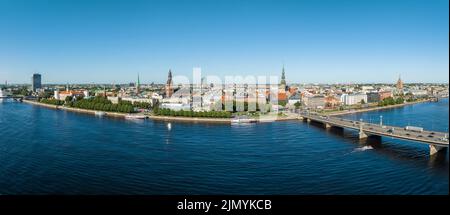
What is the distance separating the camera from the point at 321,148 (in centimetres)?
859

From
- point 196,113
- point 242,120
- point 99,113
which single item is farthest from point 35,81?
point 242,120

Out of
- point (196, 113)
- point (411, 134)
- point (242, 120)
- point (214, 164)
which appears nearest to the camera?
point (214, 164)

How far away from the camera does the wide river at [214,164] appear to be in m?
Answer: 5.38

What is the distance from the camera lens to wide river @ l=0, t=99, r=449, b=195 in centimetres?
538

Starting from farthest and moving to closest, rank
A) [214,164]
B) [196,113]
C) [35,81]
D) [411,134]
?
[35,81]
[196,113]
[411,134]
[214,164]

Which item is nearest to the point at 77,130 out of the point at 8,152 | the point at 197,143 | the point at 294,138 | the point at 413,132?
the point at 8,152

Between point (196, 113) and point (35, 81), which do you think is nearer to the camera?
point (196, 113)

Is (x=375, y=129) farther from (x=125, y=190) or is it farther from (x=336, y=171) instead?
(x=125, y=190)

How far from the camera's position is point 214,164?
6727 mm

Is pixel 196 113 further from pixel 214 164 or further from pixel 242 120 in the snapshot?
pixel 214 164

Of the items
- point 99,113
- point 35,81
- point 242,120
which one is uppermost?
point 35,81

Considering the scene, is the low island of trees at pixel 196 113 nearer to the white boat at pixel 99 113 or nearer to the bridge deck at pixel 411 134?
the white boat at pixel 99 113

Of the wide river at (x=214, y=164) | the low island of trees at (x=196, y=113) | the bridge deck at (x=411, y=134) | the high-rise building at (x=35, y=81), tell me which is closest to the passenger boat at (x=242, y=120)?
the low island of trees at (x=196, y=113)

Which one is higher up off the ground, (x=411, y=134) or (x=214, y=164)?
(x=411, y=134)
